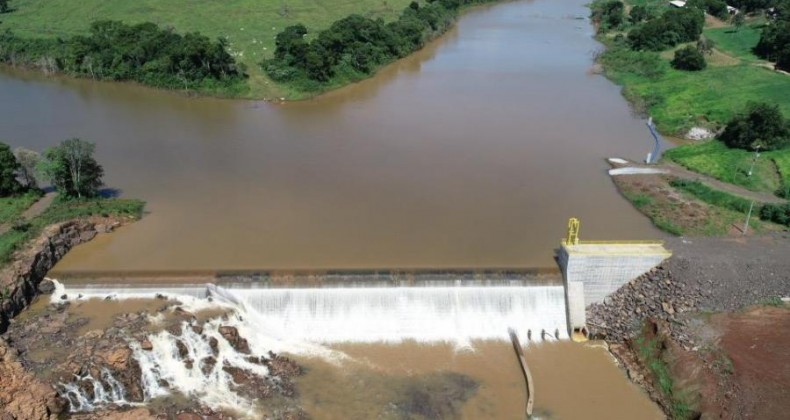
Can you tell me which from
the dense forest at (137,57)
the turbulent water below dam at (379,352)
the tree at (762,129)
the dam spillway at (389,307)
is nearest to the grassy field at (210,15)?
the dense forest at (137,57)

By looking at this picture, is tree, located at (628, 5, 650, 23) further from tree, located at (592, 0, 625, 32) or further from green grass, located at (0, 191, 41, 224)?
green grass, located at (0, 191, 41, 224)

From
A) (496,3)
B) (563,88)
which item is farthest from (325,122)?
(496,3)

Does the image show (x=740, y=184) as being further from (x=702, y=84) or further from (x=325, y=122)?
(x=325, y=122)

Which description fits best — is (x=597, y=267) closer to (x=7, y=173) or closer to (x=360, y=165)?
(x=360, y=165)

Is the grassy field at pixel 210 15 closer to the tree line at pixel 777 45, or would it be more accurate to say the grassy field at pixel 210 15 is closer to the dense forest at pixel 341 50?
the dense forest at pixel 341 50

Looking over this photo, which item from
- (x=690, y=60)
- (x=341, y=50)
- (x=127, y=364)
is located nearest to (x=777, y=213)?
(x=127, y=364)

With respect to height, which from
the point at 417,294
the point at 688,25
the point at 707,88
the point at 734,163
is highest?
the point at 688,25

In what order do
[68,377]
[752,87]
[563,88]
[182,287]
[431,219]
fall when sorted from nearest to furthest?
[68,377]
[182,287]
[431,219]
[752,87]
[563,88]
